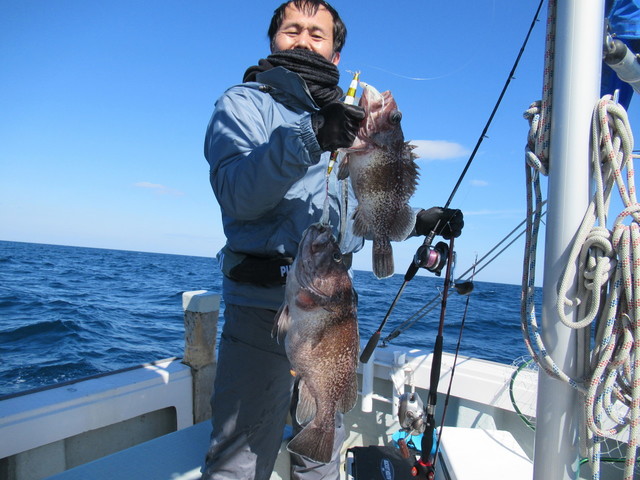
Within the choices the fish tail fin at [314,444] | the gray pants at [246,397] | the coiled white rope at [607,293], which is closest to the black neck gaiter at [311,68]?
the gray pants at [246,397]

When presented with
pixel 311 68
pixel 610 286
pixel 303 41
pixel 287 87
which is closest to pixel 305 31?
pixel 303 41

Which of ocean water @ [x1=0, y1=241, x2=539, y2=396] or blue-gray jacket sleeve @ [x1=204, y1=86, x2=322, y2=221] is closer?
blue-gray jacket sleeve @ [x1=204, y1=86, x2=322, y2=221]

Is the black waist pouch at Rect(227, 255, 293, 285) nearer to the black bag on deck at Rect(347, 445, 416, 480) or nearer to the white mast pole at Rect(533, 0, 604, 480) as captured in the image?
the white mast pole at Rect(533, 0, 604, 480)

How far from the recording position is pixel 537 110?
1826 mm

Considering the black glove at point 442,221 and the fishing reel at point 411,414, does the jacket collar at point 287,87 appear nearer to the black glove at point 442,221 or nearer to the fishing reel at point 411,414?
the black glove at point 442,221

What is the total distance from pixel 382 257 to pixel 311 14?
1.65m

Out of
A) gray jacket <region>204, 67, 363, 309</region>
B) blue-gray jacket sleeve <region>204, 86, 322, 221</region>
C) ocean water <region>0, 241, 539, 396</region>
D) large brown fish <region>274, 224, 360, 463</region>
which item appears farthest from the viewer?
ocean water <region>0, 241, 539, 396</region>

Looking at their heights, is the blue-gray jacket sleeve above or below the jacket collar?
below

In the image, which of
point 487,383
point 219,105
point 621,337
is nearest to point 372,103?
point 219,105

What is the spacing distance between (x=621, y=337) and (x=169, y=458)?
294 cm

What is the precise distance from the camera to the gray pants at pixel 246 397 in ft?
7.77

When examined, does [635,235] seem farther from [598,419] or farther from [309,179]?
[309,179]

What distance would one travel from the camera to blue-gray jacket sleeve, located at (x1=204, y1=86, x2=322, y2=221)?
166 centimetres

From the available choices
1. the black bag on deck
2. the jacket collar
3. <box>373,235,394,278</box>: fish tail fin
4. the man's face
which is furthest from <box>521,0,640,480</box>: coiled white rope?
the black bag on deck
